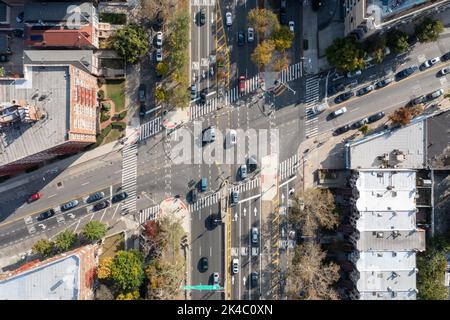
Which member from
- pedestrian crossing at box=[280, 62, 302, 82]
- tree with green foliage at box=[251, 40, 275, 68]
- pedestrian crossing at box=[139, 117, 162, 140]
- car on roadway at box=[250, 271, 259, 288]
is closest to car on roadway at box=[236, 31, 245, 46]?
tree with green foliage at box=[251, 40, 275, 68]

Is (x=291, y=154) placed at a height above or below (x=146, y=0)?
below

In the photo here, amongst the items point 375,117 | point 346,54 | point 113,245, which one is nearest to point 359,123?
point 375,117

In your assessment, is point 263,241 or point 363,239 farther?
point 263,241

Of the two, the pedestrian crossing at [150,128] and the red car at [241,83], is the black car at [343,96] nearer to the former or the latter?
the red car at [241,83]

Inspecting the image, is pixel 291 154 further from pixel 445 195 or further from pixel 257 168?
pixel 445 195

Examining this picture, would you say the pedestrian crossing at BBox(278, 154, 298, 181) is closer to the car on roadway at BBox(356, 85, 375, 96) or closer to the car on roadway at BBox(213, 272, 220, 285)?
the car on roadway at BBox(356, 85, 375, 96)

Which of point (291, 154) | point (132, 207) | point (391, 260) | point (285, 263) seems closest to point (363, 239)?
point (391, 260)
